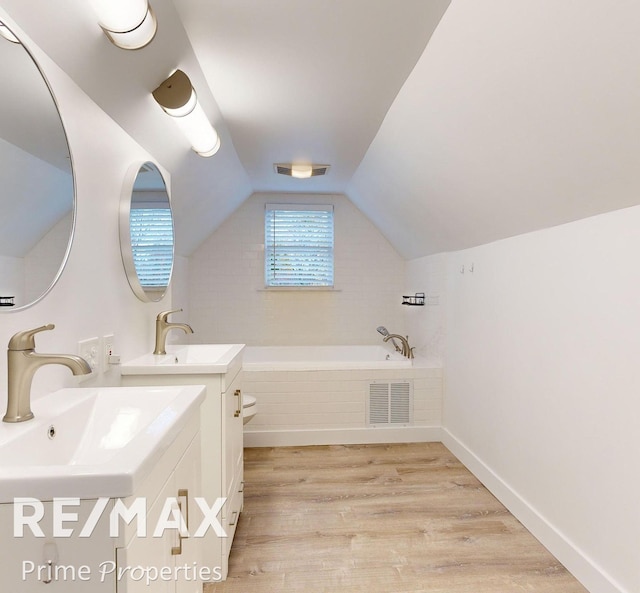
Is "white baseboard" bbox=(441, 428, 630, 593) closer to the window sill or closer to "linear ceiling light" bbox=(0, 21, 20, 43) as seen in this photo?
the window sill

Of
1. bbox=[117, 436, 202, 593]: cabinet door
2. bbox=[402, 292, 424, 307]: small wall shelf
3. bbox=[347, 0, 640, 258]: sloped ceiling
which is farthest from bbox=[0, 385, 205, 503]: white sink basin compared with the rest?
bbox=[402, 292, 424, 307]: small wall shelf

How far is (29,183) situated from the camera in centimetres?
124

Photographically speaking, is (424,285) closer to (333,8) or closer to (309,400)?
(309,400)

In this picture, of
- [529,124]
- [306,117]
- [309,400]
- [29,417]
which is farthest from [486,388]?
[29,417]

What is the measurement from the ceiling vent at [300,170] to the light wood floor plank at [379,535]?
2434mm

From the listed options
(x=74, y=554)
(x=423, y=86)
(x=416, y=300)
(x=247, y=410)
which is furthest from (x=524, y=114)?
(x=416, y=300)

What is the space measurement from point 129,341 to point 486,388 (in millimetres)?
2211

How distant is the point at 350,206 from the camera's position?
16.5 feet

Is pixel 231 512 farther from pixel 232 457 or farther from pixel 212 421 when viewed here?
pixel 212 421

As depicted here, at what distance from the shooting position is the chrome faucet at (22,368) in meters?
1.09

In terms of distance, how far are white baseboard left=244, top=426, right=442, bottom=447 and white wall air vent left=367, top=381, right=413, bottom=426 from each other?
0.21 ft

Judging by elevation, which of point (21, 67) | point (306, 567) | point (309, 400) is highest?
point (21, 67)

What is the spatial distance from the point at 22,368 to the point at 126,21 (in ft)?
3.56

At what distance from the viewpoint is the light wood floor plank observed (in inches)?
75.5
